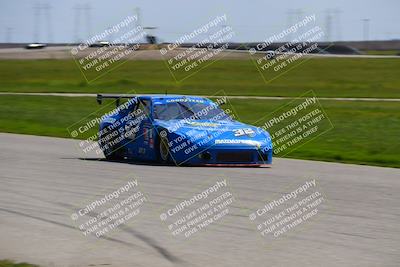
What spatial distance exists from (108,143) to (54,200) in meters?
5.76

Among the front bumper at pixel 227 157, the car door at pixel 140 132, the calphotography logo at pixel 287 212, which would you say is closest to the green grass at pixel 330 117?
the front bumper at pixel 227 157

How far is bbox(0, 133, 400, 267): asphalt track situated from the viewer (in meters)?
7.05

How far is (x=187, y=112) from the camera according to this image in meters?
15.3

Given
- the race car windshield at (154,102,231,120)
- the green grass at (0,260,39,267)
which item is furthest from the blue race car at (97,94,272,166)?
the green grass at (0,260,39,267)

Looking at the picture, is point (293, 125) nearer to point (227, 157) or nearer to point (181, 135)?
point (227, 157)

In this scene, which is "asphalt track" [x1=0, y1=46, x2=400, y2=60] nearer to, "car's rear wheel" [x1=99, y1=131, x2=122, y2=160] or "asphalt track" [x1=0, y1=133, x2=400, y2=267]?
"car's rear wheel" [x1=99, y1=131, x2=122, y2=160]

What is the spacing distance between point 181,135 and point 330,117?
12.4 m

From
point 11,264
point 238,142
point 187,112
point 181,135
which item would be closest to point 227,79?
point 187,112

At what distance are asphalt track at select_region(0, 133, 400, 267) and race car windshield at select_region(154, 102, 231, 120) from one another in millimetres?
1057

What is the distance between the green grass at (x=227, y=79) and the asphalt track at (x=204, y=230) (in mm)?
27787

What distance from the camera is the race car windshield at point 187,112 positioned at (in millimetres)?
15109

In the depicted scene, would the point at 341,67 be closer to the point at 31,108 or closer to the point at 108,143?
the point at 31,108

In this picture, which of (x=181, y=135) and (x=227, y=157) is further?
(x=227, y=157)

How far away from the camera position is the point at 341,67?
57.6 m
